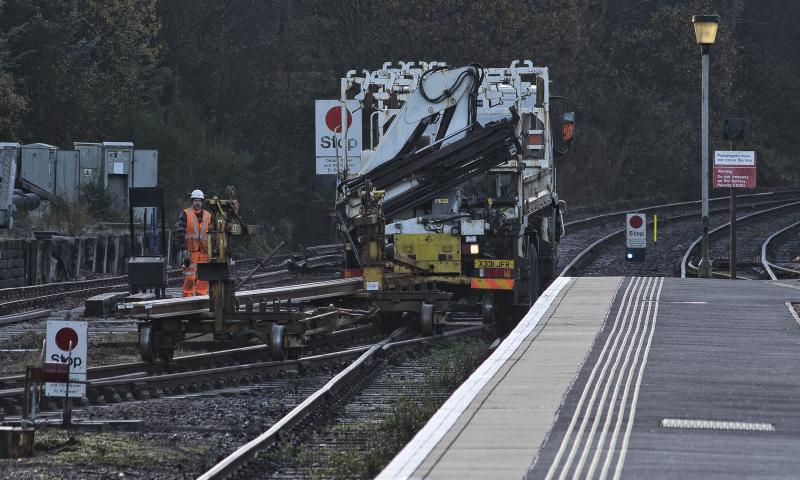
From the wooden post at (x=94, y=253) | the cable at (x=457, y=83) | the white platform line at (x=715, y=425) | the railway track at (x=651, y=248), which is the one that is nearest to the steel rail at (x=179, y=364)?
the cable at (x=457, y=83)

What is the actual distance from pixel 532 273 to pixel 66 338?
11.1m

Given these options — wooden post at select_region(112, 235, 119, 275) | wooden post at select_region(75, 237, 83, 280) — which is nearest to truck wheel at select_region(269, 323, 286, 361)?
wooden post at select_region(75, 237, 83, 280)

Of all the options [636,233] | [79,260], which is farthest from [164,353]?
[636,233]

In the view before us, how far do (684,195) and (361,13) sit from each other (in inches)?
595

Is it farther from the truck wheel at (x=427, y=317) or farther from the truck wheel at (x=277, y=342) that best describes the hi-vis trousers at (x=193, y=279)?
the truck wheel at (x=427, y=317)

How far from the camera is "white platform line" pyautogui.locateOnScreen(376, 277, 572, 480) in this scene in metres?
9.10

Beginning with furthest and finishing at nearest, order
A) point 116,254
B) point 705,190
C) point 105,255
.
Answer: point 116,254
point 105,255
point 705,190

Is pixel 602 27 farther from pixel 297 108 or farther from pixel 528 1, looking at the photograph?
pixel 297 108

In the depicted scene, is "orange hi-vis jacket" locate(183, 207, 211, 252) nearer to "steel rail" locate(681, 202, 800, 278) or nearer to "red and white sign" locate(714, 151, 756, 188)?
"red and white sign" locate(714, 151, 756, 188)

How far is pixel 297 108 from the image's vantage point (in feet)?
162

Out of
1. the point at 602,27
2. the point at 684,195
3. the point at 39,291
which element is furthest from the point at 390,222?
the point at 602,27

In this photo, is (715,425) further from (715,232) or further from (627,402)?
(715,232)

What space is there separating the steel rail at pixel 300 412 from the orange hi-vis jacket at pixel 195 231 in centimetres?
263

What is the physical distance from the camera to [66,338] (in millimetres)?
12797
